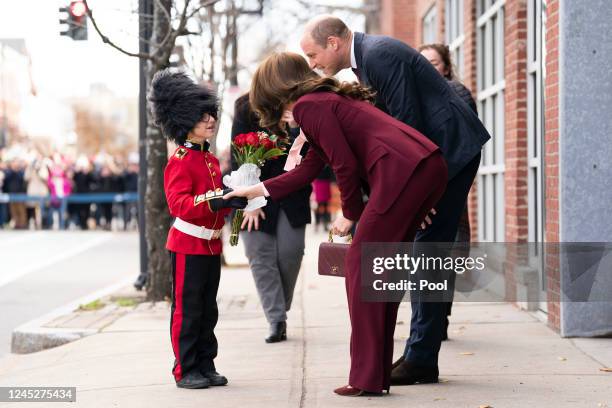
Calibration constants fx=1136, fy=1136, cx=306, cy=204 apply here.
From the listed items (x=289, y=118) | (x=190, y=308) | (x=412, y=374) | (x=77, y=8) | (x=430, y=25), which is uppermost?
(x=430, y=25)

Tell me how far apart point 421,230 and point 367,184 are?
1.47 feet

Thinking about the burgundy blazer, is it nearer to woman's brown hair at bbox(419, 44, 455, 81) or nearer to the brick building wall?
woman's brown hair at bbox(419, 44, 455, 81)

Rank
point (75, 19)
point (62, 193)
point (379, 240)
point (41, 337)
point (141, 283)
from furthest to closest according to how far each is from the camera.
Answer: point (62, 193) → point (75, 19) → point (141, 283) → point (41, 337) → point (379, 240)

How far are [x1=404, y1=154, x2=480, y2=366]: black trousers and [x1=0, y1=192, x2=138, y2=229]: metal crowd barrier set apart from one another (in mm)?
23417

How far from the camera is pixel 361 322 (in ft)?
17.2

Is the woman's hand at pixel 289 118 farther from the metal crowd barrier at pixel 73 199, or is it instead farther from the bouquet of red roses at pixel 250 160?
the metal crowd barrier at pixel 73 199

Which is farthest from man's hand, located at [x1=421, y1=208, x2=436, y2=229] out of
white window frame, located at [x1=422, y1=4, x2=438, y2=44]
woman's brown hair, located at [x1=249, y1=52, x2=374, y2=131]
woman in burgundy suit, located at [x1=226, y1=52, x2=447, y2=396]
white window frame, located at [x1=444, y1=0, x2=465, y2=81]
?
white window frame, located at [x1=422, y1=4, x2=438, y2=44]

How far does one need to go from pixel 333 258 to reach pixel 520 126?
407 cm

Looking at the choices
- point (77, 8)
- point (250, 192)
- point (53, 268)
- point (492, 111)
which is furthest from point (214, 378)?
point (53, 268)

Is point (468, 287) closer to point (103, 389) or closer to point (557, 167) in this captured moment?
point (557, 167)

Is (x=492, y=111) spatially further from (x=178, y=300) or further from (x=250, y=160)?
(x=178, y=300)

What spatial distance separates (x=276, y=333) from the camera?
773 centimetres

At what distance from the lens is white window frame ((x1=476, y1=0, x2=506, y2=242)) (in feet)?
33.9

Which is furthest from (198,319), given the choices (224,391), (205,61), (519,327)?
(205,61)
